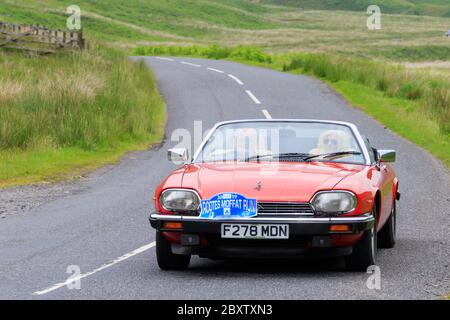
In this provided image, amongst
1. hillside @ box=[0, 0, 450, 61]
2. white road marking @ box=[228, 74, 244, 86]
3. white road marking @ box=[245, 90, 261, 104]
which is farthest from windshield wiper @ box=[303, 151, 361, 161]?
hillside @ box=[0, 0, 450, 61]

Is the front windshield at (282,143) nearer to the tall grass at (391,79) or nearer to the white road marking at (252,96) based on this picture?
the tall grass at (391,79)

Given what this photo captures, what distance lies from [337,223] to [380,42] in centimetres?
8974

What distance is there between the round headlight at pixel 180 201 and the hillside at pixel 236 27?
5939 centimetres

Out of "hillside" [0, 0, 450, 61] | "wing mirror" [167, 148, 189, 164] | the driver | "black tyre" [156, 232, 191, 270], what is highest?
the driver

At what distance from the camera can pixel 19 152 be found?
19969 millimetres

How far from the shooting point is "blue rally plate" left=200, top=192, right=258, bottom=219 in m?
8.28

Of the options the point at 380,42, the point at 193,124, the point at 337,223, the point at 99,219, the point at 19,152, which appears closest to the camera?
the point at 337,223

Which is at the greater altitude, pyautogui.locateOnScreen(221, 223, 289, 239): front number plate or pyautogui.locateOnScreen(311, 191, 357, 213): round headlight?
pyautogui.locateOnScreen(311, 191, 357, 213): round headlight

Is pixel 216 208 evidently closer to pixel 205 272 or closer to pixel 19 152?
pixel 205 272

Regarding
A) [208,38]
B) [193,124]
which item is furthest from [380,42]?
[193,124]

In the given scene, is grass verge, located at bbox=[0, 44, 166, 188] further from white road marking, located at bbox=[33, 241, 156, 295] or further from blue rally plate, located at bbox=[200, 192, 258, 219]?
blue rally plate, located at bbox=[200, 192, 258, 219]

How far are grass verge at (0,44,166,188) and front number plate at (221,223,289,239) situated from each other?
9255mm

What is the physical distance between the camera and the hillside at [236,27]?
275 feet
